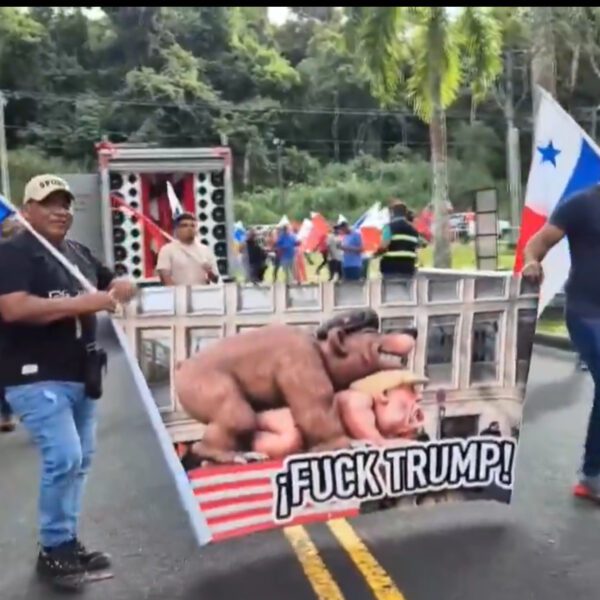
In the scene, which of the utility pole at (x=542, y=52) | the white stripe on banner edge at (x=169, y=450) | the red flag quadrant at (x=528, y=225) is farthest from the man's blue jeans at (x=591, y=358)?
the white stripe on banner edge at (x=169, y=450)

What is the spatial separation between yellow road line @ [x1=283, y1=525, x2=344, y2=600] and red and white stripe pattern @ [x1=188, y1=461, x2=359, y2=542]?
20cm

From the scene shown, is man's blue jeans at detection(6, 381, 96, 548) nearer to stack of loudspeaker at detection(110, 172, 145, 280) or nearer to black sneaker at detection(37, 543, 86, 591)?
black sneaker at detection(37, 543, 86, 591)

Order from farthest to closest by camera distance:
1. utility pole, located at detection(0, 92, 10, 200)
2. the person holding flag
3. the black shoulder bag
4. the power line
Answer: the person holding flag
the power line
utility pole, located at detection(0, 92, 10, 200)
the black shoulder bag

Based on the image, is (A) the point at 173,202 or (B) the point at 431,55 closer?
(B) the point at 431,55

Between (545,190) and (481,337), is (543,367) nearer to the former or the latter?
(545,190)

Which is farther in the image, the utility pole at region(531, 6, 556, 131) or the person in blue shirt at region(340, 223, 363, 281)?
the utility pole at region(531, 6, 556, 131)

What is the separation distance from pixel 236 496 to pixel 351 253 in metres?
1.44

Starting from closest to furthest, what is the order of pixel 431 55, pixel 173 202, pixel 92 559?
pixel 92 559 → pixel 431 55 → pixel 173 202

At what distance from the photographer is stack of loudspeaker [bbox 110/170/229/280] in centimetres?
414

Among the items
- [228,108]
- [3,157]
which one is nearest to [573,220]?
[228,108]

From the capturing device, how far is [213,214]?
4402 mm

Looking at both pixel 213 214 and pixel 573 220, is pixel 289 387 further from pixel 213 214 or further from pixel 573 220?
pixel 573 220

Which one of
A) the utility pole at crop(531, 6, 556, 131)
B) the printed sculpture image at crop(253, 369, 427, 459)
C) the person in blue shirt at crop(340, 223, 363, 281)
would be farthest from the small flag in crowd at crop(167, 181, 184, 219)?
the utility pole at crop(531, 6, 556, 131)

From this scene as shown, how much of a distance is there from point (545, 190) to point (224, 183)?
1370mm
